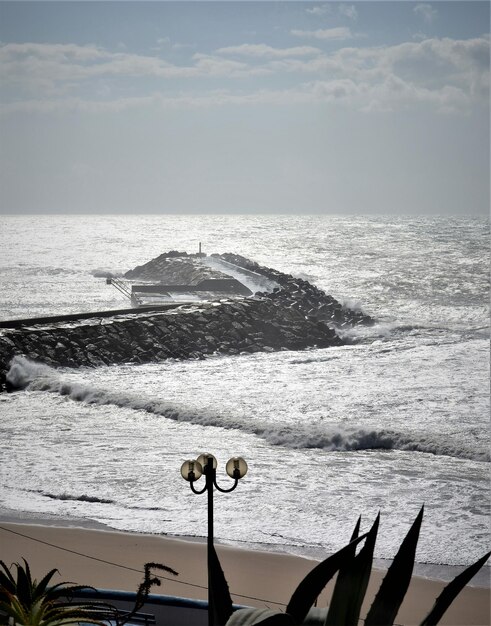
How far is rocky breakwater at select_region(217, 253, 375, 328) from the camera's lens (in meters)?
13.6

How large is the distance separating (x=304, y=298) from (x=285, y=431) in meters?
6.94

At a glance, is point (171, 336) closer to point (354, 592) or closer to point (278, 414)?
point (278, 414)

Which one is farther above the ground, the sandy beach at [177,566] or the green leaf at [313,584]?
the green leaf at [313,584]

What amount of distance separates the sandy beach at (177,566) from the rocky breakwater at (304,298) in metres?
8.78

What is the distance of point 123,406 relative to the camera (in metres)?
8.30

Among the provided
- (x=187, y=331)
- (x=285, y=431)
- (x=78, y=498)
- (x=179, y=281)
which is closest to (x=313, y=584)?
(x=78, y=498)

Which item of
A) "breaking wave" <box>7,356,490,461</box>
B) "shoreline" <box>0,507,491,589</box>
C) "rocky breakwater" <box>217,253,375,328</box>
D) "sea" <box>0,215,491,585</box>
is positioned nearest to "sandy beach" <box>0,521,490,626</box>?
"shoreline" <box>0,507,491,589</box>

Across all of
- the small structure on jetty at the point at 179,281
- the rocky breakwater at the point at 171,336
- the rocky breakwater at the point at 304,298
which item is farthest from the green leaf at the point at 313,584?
the rocky breakwater at the point at 304,298

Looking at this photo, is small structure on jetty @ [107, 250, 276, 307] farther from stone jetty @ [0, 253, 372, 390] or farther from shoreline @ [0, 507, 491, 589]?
shoreline @ [0, 507, 491, 589]

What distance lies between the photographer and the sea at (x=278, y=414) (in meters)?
5.15

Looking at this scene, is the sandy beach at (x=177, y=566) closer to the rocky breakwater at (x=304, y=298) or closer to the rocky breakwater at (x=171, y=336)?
the rocky breakwater at (x=171, y=336)

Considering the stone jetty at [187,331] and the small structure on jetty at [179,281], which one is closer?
the stone jetty at [187,331]

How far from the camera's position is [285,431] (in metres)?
7.45

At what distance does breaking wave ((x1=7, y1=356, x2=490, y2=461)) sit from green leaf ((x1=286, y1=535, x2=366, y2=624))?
19.4ft
